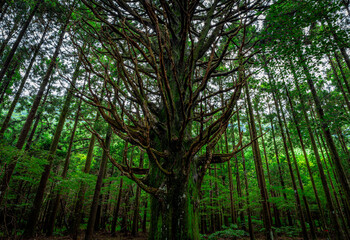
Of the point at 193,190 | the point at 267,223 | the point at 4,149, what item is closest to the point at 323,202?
the point at 267,223

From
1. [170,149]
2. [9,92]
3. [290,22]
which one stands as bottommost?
[170,149]

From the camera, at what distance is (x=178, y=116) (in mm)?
1783

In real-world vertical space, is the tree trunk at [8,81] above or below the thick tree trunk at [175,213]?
above

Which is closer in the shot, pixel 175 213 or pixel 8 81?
pixel 175 213

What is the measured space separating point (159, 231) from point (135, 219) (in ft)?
43.0

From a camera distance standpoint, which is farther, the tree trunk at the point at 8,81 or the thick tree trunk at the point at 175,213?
the tree trunk at the point at 8,81

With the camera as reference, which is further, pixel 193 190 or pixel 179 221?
pixel 193 190

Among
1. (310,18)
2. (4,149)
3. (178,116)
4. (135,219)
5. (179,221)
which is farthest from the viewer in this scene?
(135,219)

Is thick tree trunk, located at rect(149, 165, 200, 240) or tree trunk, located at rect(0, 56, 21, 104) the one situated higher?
tree trunk, located at rect(0, 56, 21, 104)

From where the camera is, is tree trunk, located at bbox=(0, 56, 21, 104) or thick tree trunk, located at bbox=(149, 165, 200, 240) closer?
thick tree trunk, located at bbox=(149, 165, 200, 240)

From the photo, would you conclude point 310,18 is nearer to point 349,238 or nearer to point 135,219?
point 349,238

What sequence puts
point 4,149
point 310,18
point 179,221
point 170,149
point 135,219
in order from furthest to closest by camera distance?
1. point 135,219
2. point 4,149
3. point 310,18
4. point 170,149
5. point 179,221

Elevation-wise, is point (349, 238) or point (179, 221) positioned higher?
point (179, 221)

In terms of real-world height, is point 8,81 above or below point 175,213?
above
